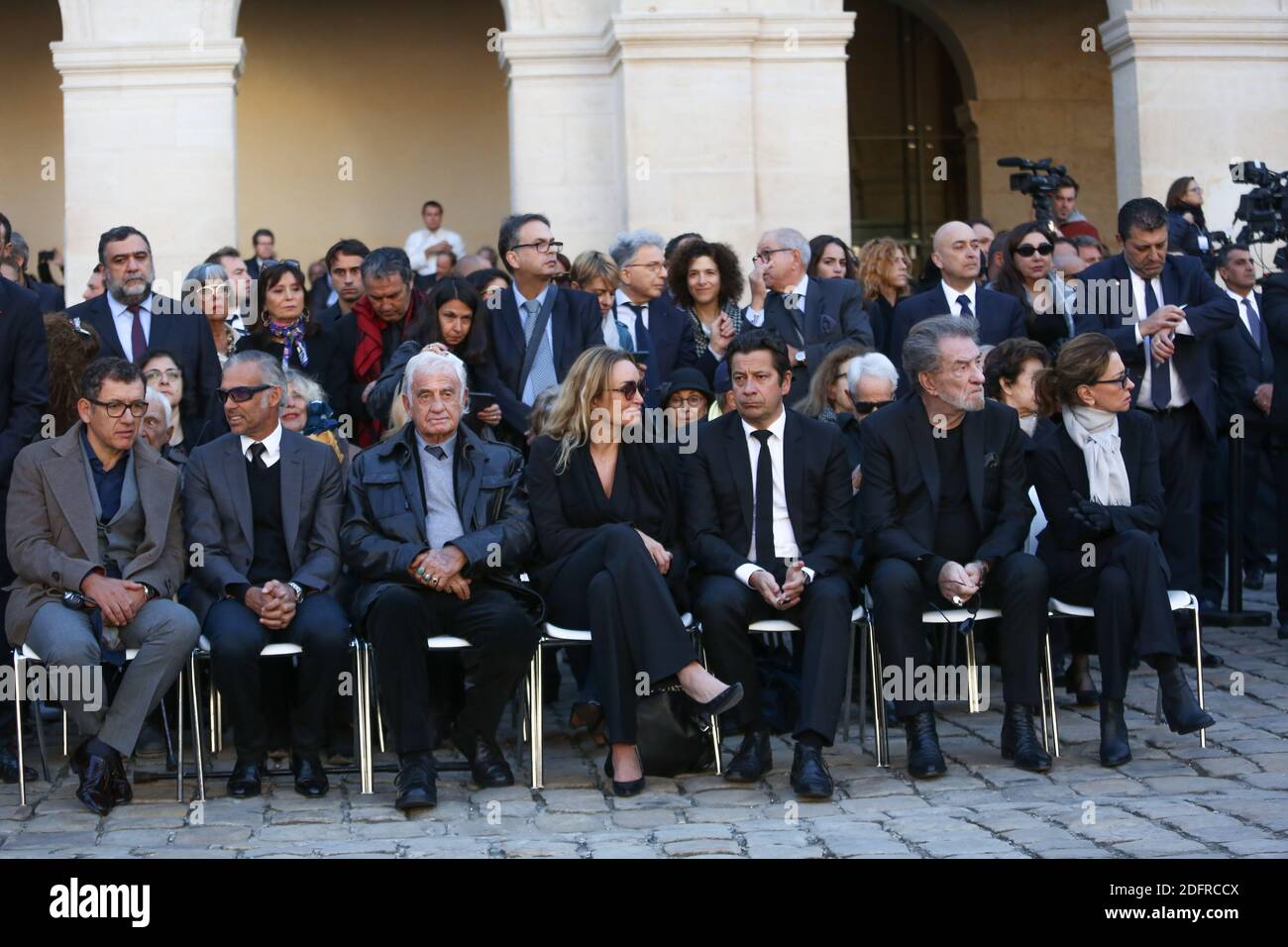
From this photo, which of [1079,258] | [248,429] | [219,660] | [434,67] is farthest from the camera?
[434,67]

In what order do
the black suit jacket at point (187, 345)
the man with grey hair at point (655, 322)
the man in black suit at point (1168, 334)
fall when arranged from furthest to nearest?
1. the man with grey hair at point (655, 322)
2. the man in black suit at point (1168, 334)
3. the black suit jacket at point (187, 345)

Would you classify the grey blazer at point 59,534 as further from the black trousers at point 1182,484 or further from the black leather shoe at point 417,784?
the black trousers at point 1182,484

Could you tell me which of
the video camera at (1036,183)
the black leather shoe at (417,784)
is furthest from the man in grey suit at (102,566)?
the video camera at (1036,183)

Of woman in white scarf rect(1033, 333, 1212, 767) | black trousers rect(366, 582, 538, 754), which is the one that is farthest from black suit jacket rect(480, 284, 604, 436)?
woman in white scarf rect(1033, 333, 1212, 767)

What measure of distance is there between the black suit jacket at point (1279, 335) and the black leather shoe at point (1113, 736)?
3260 mm

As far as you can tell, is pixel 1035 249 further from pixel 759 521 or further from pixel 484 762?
pixel 484 762

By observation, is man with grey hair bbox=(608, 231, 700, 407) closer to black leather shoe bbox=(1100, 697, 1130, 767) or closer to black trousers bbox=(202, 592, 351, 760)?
black trousers bbox=(202, 592, 351, 760)

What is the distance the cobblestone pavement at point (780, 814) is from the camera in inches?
241

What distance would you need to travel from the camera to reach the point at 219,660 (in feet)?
23.8

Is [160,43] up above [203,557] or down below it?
above
